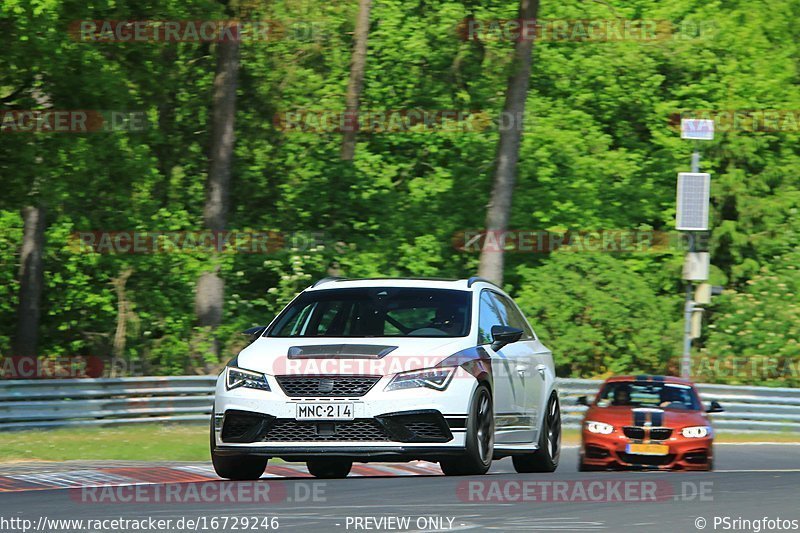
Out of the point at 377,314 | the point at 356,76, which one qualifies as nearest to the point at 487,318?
the point at 377,314

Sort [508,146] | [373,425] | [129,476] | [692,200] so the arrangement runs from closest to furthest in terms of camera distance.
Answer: [373,425] → [129,476] → [692,200] → [508,146]

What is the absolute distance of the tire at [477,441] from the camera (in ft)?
40.1

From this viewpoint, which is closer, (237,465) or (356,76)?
(237,465)

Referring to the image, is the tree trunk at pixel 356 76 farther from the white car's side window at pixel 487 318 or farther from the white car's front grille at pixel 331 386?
the white car's front grille at pixel 331 386

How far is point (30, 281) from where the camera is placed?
105ft

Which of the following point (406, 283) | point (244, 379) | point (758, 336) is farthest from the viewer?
point (758, 336)

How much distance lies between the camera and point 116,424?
25.6 meters

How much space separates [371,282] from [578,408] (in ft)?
52.6

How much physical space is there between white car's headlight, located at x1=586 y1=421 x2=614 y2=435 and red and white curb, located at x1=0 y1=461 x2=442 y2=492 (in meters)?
2.85

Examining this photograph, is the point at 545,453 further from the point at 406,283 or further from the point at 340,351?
the point at 340,351

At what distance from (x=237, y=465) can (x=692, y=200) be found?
58.1 ft

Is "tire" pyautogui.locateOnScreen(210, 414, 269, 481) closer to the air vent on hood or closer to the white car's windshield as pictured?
the air vent on hood

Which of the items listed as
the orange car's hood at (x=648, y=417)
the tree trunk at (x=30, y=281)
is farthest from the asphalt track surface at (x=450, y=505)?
the tree trunk at (x=30, y=281)

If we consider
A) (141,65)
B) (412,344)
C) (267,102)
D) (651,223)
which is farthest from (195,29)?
(412,344)
